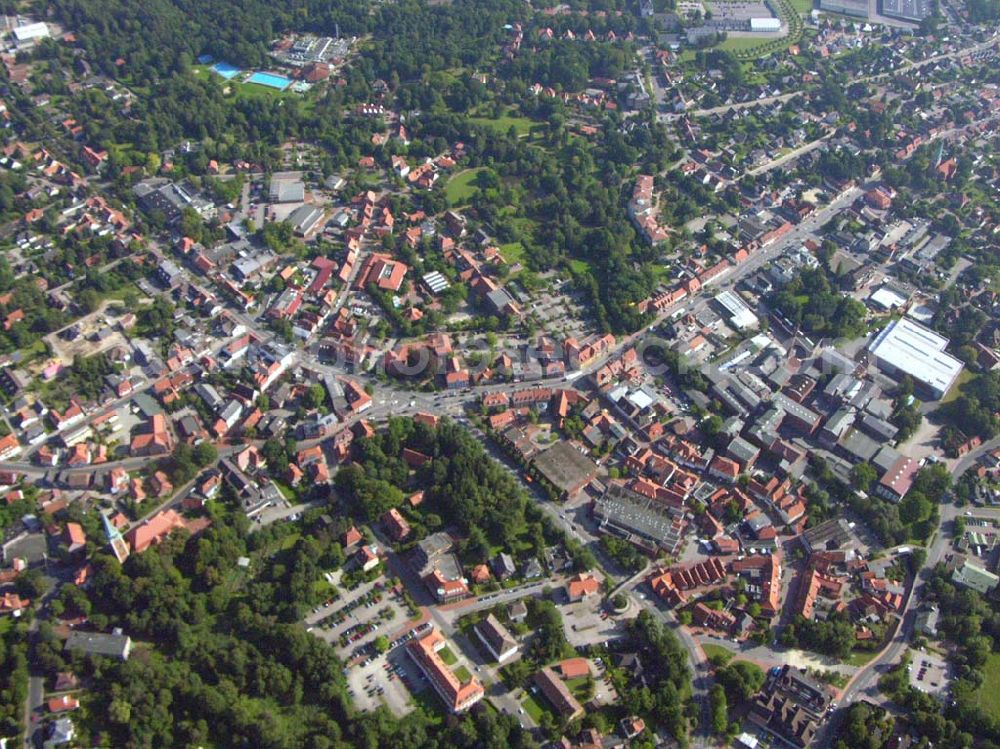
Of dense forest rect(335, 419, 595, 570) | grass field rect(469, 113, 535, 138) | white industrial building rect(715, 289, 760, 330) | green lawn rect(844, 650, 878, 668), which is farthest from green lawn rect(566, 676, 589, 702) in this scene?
grass field rect(469, 113, 535, 138)

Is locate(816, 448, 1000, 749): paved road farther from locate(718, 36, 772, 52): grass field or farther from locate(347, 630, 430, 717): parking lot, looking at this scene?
locate(718, 36, 772, 52): grass field

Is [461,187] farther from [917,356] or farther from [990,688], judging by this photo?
[990,688]

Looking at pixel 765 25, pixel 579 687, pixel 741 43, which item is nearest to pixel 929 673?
pixel 579 687

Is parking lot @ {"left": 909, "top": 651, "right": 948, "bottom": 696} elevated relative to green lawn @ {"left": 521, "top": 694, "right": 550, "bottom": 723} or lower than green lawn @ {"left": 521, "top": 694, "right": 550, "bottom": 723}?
elevated

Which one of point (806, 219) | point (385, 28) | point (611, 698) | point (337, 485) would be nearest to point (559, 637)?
point (611, 698)

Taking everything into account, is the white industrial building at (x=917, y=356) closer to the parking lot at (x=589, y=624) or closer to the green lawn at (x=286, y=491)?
the parking lot at (x=589, y=624)

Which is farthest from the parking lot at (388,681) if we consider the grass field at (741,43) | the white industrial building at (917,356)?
the grass field at (741,43)

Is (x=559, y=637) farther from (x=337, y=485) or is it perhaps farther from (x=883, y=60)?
(x=883, y=60)
